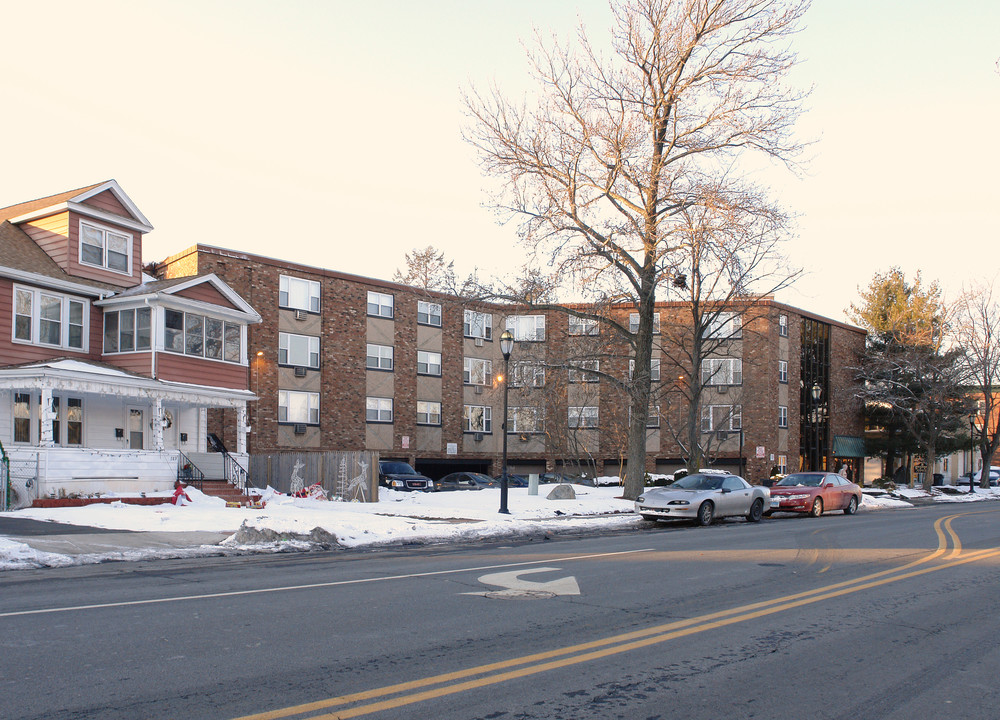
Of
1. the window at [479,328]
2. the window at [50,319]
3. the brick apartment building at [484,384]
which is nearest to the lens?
the window at [50,319]

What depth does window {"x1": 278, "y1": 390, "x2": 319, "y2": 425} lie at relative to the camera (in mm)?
37469

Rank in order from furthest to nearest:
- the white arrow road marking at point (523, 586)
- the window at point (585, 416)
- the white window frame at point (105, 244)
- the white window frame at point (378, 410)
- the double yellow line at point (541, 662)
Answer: the window at point (585, 416)
the white window frame at point (378, 410)
the white window frame at point (105, 244)
the white arrow road marking at point (523, 586)
the double yellow line at point (541, 662)

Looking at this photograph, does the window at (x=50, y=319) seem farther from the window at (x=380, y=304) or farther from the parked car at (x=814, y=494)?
the parked car at (x=814, y=494)

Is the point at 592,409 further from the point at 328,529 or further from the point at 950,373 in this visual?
the point at 328,529

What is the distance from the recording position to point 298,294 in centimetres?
3812

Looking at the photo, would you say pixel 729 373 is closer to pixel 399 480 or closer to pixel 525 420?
pixel 525 420

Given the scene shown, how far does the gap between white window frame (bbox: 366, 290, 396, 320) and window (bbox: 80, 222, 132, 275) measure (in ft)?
48.4

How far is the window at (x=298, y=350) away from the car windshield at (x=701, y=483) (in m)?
21.4

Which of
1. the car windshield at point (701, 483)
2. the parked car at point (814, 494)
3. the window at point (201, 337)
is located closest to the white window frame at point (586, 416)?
the parked car at point (814, 494)

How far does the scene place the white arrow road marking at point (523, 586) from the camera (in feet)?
31.9

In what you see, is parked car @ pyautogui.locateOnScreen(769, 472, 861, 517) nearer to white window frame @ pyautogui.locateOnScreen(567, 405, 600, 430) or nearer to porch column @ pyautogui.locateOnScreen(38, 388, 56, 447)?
porch column @ pyautogui.locateOnScreen(38, 388, 56, 447)

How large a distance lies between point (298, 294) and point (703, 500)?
76.2 ft

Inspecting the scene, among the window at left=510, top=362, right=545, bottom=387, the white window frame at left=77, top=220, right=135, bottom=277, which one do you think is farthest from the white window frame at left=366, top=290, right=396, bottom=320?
the white window frame at left=77, top=220, right=135, bottom=277

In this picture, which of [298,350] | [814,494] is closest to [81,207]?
[298,350]
